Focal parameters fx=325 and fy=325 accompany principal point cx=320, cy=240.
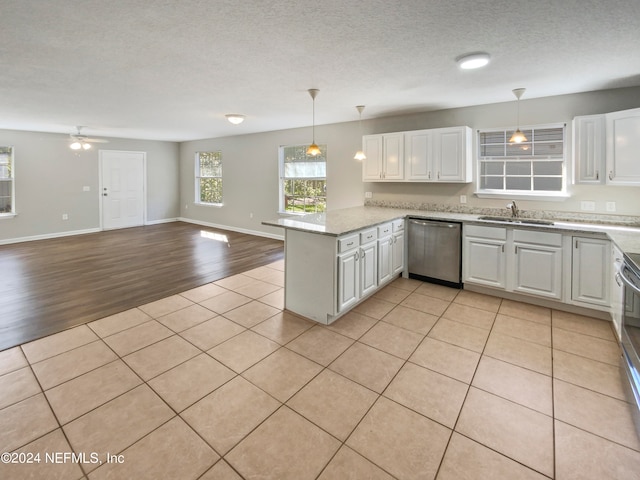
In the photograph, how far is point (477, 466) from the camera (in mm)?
1635

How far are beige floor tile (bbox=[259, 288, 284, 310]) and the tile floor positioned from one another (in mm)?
271

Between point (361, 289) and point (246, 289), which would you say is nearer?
point (361, 289)

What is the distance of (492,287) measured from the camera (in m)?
3.88

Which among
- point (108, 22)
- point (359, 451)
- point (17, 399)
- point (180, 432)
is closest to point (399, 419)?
point (359, 451)

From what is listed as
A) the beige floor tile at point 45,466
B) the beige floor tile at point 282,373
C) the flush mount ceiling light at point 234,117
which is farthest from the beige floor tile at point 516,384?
the flush mount ceiling light at point 234,117

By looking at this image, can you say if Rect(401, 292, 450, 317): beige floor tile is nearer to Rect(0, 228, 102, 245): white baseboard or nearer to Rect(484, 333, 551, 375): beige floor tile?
Rect(484, 333, 551, 375): beige floor tile

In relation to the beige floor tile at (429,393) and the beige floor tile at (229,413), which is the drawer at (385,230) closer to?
the beige floor tile at (429,393)

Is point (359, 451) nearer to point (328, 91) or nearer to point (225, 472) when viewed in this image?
point (225, 472)

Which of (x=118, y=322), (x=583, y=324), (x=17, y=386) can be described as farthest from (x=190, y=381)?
(x=583, y=324)

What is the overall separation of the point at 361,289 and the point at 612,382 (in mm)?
2062

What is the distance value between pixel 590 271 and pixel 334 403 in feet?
9.67

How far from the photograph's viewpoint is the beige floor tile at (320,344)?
263 centimetres

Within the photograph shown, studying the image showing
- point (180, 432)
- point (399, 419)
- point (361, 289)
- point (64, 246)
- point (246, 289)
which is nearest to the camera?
point (180, 432)

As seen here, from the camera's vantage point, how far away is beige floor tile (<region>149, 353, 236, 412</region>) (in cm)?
212
